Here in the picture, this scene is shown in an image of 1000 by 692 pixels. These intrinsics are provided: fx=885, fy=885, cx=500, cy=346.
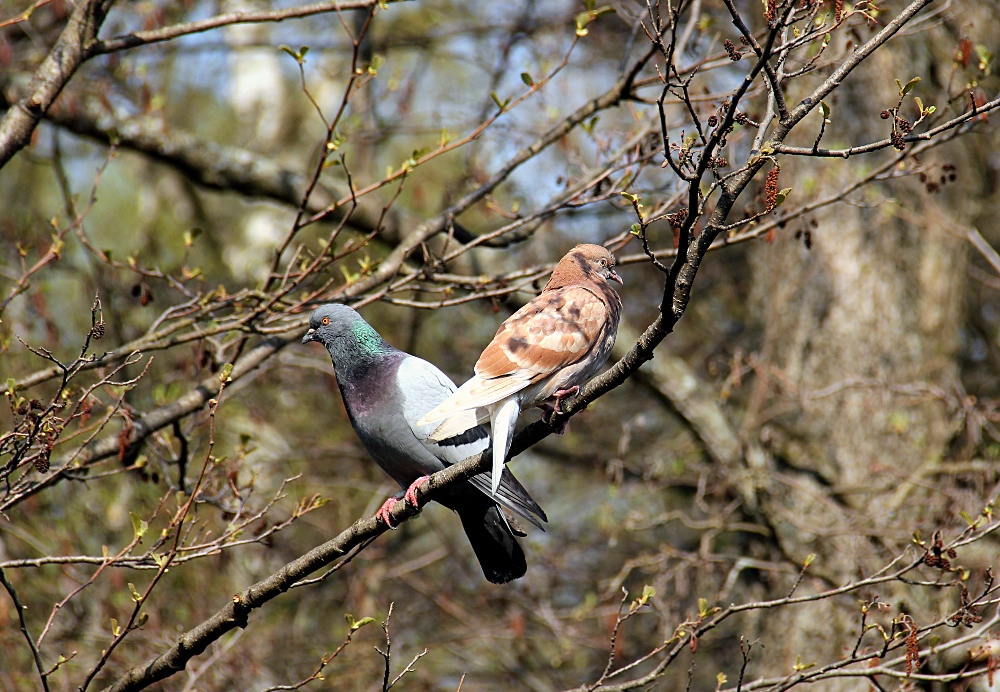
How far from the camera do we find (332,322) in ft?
13.2

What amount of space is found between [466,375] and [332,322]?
4.56m

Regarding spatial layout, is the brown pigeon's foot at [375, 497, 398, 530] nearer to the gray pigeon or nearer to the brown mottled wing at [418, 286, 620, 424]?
the gray pigeon

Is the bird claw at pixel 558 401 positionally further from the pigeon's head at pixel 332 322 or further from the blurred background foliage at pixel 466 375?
the blurred background foliage at pixel 466 375

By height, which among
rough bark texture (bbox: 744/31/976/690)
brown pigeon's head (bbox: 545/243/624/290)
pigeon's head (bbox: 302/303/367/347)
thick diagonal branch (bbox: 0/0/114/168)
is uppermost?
thick diagonal branch (bbox: 0/0/114/168)

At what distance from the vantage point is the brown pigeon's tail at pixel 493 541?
12.2 ft

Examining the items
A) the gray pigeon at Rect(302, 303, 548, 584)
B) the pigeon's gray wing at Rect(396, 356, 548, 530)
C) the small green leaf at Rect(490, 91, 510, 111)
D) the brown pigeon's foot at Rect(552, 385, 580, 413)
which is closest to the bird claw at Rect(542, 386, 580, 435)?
the brown pigeon's foot at Rect(552, 385, 580, 413)

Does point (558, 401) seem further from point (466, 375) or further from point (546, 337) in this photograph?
point (466, 375)

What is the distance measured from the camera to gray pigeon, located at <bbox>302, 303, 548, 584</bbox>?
367 centimetres

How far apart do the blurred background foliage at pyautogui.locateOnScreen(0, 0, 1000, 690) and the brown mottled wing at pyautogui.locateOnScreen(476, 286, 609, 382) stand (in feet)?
4.59

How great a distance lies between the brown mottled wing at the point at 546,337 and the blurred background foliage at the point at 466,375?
1400 mm

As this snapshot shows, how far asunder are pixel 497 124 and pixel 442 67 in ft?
23.9

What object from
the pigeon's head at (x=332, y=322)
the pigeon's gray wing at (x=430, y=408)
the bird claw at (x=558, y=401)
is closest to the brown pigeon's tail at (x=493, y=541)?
the pigeon's gray wing at (x=430, y=408)

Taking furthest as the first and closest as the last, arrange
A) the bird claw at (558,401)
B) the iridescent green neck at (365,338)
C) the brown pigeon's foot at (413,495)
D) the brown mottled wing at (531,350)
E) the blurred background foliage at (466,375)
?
the blurred background foliage at (466,375) → the iridescent green neck at (365,338) → the brown pigeon's foot at (413,495) → the brown mottled wing at (531,350) → the bird claw at (558,401)

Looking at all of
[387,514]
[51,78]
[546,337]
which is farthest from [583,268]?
[51,78]
